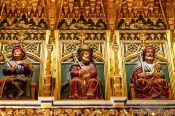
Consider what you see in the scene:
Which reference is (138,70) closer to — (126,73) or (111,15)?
(126,73)

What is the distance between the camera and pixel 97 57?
46.3ft

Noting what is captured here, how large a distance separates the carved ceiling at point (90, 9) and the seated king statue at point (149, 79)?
152 centimetres

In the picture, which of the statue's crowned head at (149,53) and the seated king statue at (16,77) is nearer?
the seated king statue at (16,77)

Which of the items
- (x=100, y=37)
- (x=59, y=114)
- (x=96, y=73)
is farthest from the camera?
(x=100, y=37)

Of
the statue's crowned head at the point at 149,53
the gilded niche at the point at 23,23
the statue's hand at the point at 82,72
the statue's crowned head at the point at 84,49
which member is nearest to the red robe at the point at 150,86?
the statue's crowned head at the point at 149,53

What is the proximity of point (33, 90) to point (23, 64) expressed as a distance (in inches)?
30.4

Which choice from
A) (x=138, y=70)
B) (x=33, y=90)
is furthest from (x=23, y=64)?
(x=138, y=70)

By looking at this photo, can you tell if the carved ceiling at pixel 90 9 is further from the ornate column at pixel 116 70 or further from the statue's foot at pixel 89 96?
the statue's foot at pixel 89 96

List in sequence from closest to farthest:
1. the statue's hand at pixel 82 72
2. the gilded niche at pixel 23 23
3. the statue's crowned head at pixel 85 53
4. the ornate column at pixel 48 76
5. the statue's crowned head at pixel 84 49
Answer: the ornate column at pixel 48 76 < the statue's hand at pixel 82 72 < the statue's crowned head at pixel 85 53 < the statue's crowned head at pixel 84 49 < the gilded niche at pixel 23 23

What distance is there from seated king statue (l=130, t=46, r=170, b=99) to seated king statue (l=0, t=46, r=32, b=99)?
2.48 m

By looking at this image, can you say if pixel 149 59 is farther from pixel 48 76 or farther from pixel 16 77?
pixel 16 77

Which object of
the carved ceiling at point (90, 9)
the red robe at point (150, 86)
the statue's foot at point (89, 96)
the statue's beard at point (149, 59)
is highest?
the carved ceiling at point (90, 9)

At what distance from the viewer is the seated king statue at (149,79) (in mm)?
13047

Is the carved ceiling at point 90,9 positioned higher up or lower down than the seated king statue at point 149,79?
higher up
